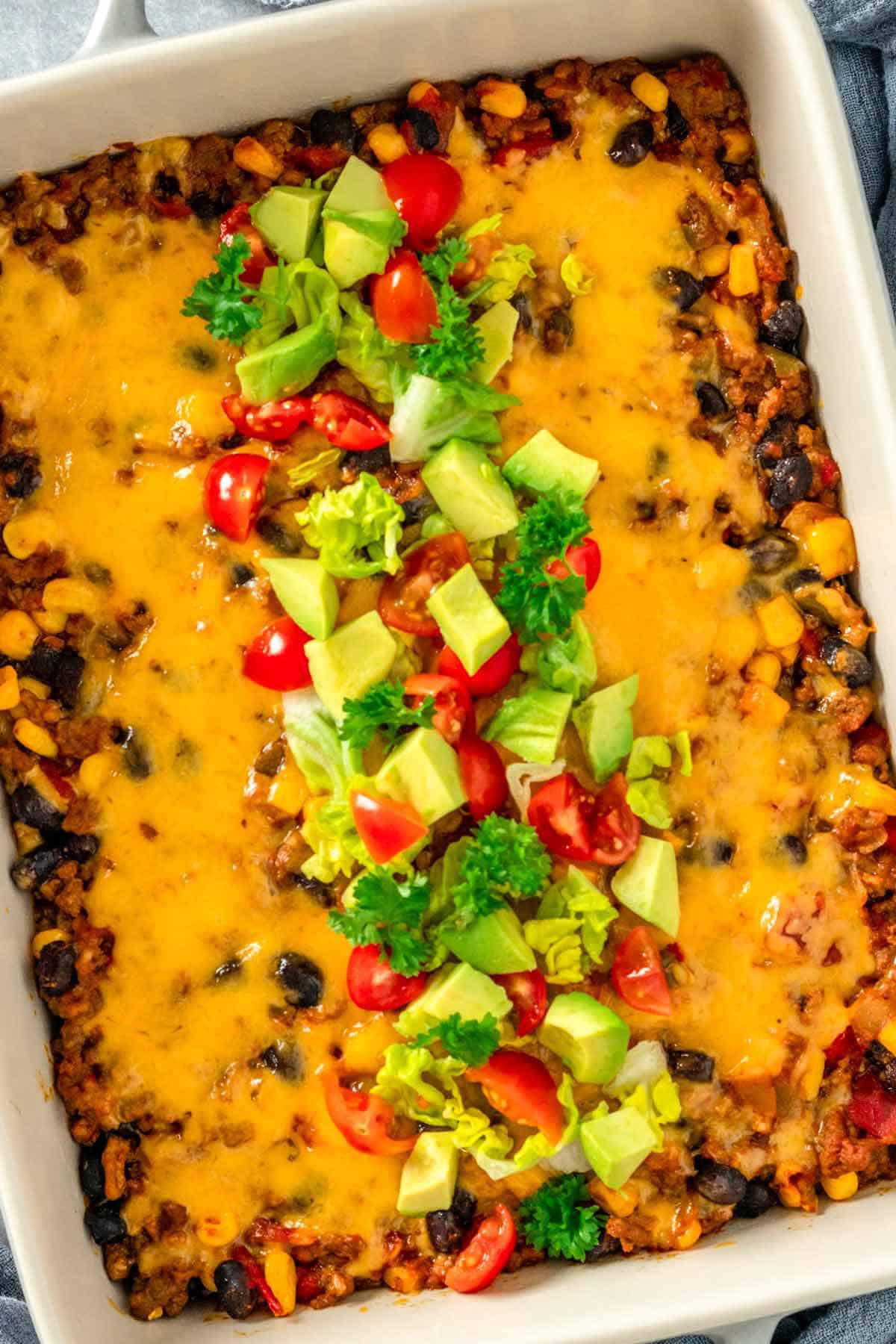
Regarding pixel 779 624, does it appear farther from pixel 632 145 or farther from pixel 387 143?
pixel 387 143

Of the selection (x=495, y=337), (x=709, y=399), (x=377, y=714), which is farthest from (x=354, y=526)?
(x=709, y=399)

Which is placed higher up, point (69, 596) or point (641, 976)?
point (69, 596)

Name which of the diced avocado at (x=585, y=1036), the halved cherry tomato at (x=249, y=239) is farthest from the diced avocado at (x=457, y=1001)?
the halved cherry tomato at (x=249, y=239)

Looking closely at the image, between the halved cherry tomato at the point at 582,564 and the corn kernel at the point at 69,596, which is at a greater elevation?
the corn kernel at the point at 69,596

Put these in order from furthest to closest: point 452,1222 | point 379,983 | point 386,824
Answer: point 452,1222, point 379,983, point 386,824

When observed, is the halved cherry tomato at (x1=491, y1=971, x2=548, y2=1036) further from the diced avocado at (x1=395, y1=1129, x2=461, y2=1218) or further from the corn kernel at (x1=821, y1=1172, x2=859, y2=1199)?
the corn kernel at (x1=821, y1=1172, x2=859, y2=1199)

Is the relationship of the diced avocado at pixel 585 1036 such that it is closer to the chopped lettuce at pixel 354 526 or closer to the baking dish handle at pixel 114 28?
the chopped lettuce at pixel 354 526

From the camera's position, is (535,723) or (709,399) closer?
(535,723)
